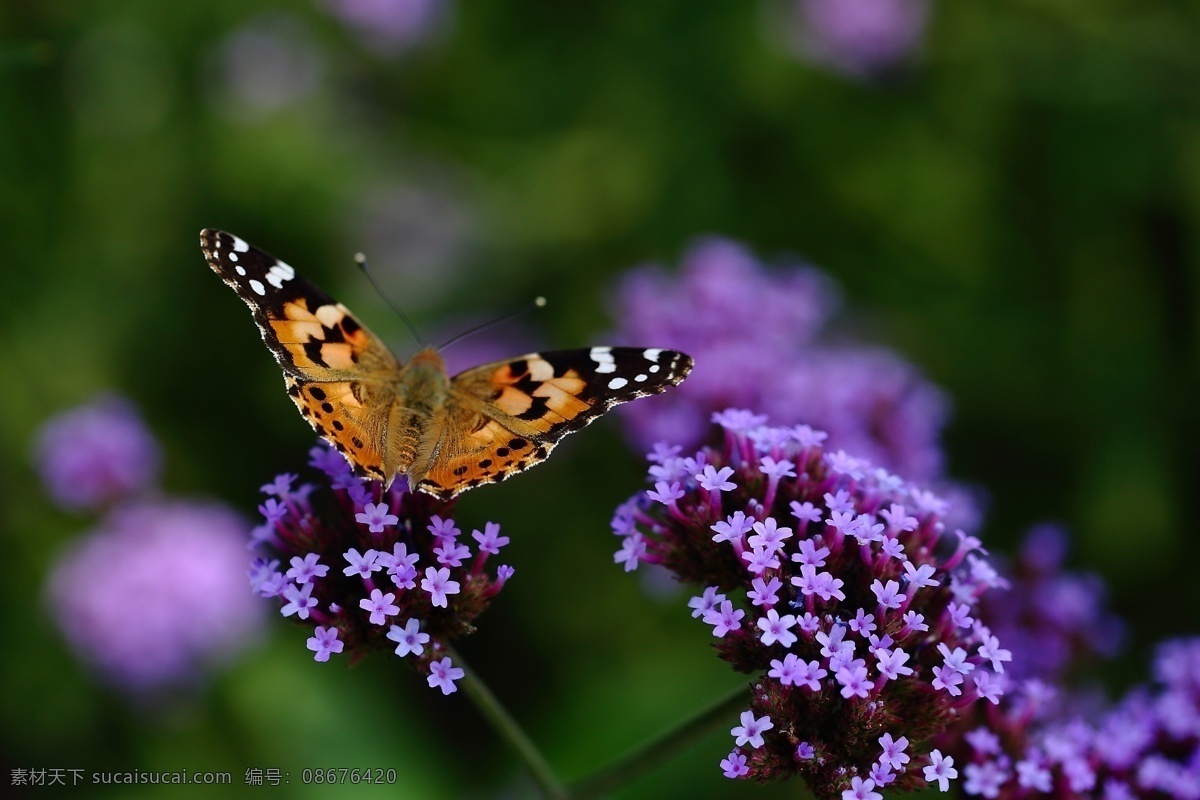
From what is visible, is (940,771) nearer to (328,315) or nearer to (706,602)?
(706,602)

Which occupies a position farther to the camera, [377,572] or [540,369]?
[540,369]

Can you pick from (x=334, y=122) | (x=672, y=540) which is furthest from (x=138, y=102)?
(x=672, y=540)

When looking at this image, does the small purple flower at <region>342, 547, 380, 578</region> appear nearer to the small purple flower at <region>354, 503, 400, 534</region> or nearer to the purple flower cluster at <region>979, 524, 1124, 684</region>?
the small purple flower at <region>354, 503, 400, 534</region>

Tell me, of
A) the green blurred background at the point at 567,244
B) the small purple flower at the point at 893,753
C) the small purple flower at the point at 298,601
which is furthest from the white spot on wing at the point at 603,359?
the green blurred background at the point at 567,244

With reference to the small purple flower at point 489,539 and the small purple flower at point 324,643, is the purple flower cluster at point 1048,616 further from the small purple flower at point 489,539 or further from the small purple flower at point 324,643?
the small purple flower at point 324,643

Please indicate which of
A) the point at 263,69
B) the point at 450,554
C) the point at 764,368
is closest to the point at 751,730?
the point at 450,554
